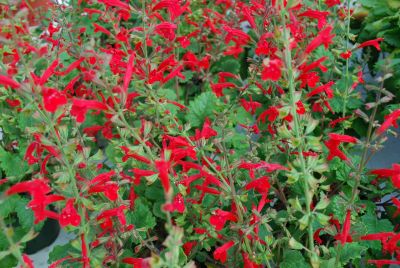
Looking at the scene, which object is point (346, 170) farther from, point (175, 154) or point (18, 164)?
point (18, 164)

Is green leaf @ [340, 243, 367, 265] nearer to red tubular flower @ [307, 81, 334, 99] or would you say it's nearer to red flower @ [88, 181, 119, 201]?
red tubular flower @ [307, 81, 334, 99]

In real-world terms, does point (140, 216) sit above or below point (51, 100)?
below

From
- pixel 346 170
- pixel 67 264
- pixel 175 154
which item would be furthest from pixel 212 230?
pixel 346 170

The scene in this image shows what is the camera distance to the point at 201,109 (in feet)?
9.36

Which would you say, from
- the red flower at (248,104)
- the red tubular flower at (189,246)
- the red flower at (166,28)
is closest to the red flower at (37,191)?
the red tubular flower at (189,246)

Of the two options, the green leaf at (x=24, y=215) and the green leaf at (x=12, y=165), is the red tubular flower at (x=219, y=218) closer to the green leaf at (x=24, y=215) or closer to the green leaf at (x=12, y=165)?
the green leaf at (x=24, y=215)

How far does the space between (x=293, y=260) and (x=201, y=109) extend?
1207 millimetres

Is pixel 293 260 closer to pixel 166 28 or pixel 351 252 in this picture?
pixel 351 252

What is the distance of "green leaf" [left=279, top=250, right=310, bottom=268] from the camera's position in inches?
73.9

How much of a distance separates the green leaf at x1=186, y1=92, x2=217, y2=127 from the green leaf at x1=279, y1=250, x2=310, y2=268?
1085 mm

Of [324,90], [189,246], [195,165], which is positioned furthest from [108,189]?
[324,90]

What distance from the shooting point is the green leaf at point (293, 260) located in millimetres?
1878

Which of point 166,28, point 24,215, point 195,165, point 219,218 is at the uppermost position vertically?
point 166,28

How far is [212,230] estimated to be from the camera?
180 cm
